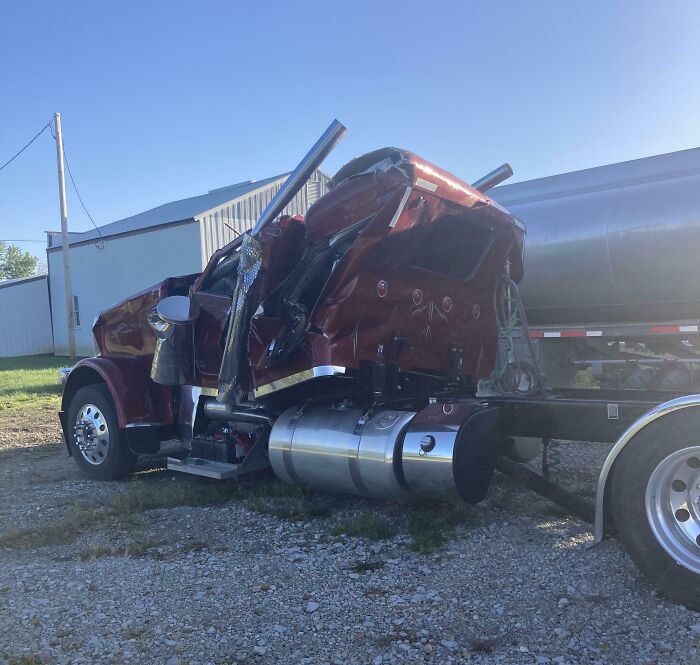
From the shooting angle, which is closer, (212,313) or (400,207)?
(400,207)

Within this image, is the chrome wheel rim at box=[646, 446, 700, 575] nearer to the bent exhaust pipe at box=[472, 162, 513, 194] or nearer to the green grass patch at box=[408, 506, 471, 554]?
the green grass patch at box=[408, 506, 471, 554]

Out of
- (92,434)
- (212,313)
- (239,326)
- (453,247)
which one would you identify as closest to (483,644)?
(239,326)

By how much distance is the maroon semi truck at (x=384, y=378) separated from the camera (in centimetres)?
363

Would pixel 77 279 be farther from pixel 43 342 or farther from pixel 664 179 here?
pixel 664 179

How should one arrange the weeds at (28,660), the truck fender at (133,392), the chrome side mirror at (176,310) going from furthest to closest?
the truck fender at (133,392)
the chrome side mirror at (176,310)
the weeds at (28,660)

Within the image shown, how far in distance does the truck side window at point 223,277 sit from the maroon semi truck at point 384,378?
0.06 ft

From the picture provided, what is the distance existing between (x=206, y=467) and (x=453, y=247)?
8.70ft

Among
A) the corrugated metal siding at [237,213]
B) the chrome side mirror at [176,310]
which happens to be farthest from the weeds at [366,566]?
the corrugated metal siding at [237,213]

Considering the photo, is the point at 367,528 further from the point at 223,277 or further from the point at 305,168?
the point at 223,277

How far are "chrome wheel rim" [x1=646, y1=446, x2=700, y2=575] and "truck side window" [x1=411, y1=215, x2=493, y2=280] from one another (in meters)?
2.33

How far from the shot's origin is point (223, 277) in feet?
20.6

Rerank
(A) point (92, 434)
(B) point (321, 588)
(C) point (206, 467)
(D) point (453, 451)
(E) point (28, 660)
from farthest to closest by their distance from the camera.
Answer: (A) point (92, 434)
(C) point (206, 467)
(D) point (453, 451)
(B) point (321, 588)
(E) point (28, 660)

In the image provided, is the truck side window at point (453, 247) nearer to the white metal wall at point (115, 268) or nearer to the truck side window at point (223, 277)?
the truck side window at point (223, 277)

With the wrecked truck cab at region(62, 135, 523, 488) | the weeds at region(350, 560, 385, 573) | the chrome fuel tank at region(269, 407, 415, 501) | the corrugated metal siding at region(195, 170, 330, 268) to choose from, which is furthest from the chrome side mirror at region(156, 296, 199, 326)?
the corrugated metal siding at region(195, 170, 330, 268)
